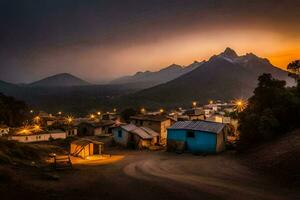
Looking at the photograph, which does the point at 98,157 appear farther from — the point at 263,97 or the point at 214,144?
the point at 263,97

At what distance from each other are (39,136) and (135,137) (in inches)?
813

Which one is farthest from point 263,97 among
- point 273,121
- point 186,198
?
point 186,198

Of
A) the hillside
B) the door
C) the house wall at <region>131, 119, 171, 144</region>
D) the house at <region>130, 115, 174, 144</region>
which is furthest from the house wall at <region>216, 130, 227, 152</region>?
the house wall at <region>131, 119, 171, 144</region>

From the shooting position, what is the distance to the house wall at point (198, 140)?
38.5 meters

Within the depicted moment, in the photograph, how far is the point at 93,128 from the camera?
70812 millimetres

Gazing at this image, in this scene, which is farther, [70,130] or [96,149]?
[70,130]

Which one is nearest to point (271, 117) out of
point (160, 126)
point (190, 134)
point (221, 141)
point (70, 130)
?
point (221, 141)

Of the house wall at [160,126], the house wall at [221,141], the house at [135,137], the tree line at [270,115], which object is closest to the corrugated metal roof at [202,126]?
the house wall at [221,141]

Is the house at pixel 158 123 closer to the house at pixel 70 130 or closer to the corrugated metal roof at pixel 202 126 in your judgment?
the corrugated metal roof at pixel 202 126

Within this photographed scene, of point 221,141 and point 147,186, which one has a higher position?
point 221,141

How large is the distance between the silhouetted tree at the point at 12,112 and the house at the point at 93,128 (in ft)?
68.3

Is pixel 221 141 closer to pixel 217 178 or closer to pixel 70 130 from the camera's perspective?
pixel 217 178

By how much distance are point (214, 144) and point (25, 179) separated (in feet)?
82.7

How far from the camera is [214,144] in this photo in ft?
126
